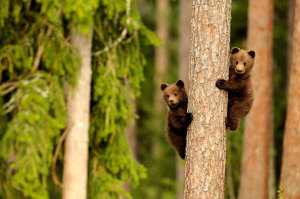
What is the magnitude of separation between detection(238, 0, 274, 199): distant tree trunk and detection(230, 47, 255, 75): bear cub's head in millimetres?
4855

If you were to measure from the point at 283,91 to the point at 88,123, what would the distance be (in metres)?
9.42

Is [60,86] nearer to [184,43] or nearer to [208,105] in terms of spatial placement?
[208,105]

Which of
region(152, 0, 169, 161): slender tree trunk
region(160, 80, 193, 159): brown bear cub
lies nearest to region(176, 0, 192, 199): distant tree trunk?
region(152, 0, 169, 161): slender tree trunk

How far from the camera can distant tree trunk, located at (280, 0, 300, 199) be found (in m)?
9.11

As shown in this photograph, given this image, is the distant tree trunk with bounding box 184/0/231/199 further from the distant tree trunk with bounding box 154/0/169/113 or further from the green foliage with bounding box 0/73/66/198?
the distant tree trunk with bounding box 154/0/169/113

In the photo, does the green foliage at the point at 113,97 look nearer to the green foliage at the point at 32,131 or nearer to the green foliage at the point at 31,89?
the green foliage at the point at 31,89

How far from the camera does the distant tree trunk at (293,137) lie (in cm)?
911

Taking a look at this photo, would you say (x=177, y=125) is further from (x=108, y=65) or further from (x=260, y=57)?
(x=260, y=57)

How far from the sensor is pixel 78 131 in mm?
9000

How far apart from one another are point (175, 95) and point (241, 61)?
973 millimetres

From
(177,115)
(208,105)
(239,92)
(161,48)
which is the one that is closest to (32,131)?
(177,115)

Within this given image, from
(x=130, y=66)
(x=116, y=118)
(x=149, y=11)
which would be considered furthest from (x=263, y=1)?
(x=149, y=11)

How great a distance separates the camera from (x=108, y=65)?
368 inches

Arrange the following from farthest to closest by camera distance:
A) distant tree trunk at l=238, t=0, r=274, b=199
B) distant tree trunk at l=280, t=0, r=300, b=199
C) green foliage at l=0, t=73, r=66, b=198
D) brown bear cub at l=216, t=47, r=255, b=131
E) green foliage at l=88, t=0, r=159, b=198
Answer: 1. distant tree trunk at l=238, t=0, r=274, b=199
2. green foliage at l=88, t=0, r=159, b=198
3. distant tree trunk at l=280, t=0, r=300, b=199
4. green foliage at l=0, t=73, r=66, b=198
5. brown bear cub at l=216, t=47, r=255, b=131
